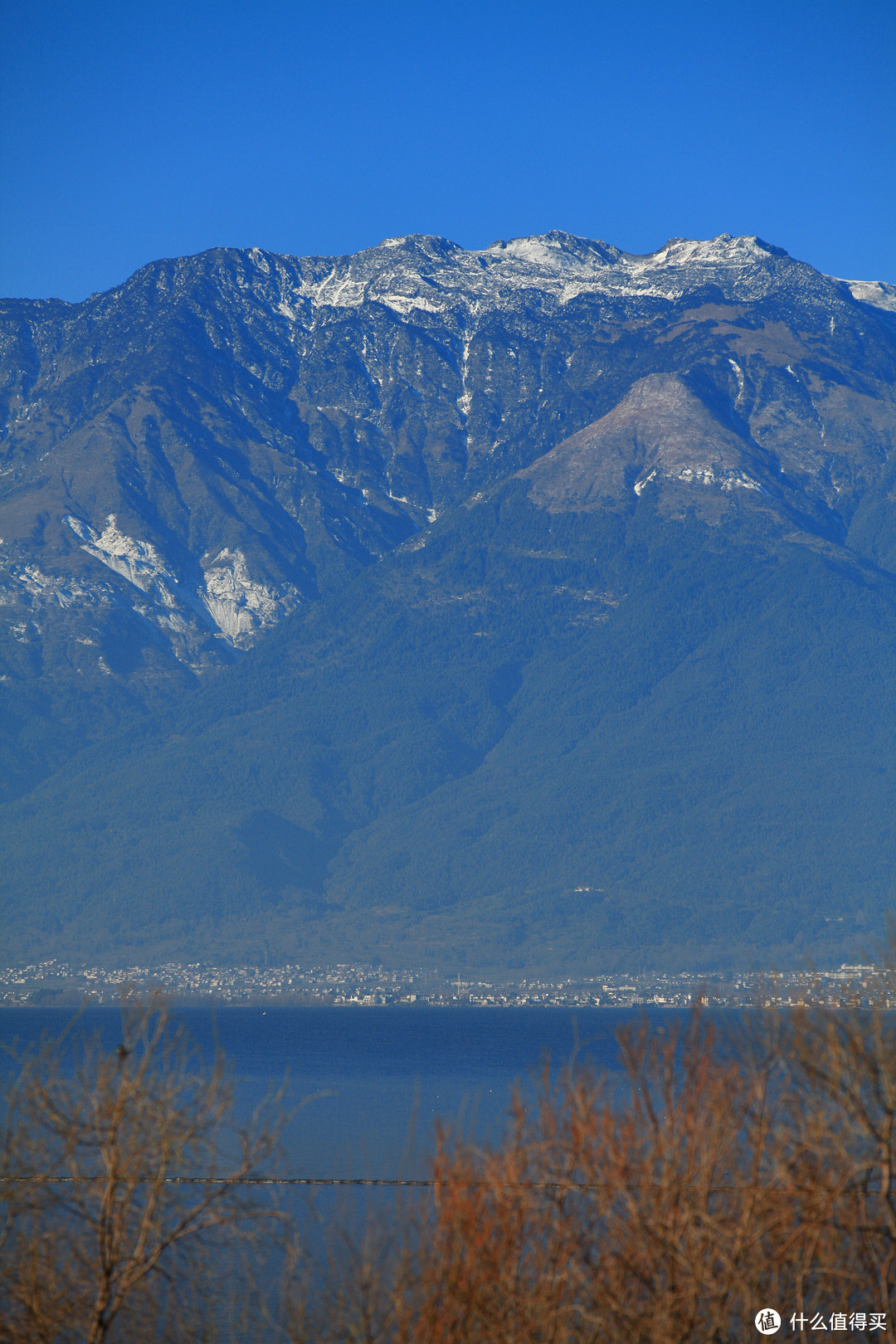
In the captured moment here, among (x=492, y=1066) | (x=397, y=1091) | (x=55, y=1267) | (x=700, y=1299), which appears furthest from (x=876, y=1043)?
(x=492, y=1066)

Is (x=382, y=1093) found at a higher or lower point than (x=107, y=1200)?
lower

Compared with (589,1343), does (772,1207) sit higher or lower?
higher

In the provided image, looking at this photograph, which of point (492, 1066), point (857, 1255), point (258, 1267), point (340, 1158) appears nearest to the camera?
point (857, 1255)

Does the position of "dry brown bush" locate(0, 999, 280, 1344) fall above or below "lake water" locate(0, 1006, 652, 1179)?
above

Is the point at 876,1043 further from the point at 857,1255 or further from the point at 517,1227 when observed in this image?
the point at 517,1227

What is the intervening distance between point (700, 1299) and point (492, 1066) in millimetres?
142371

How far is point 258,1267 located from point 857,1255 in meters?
21.4

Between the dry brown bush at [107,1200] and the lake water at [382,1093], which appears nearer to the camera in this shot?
the dry brown bush at [107,1200]

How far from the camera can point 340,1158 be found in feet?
266

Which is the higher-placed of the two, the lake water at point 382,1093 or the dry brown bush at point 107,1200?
the dry brown bush at point 107,1200

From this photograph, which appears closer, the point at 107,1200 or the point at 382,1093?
the point at 107,1200

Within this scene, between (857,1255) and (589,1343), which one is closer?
(589,1343)

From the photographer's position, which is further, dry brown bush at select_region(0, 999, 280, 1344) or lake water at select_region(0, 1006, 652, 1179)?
lake water at select_region(0, 1006, 652, 1179)

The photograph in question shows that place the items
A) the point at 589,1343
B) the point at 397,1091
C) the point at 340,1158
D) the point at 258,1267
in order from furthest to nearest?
the point at 397,1091 < the point at 340,1158 < the point at 258,1267 < the point at 589,1343
